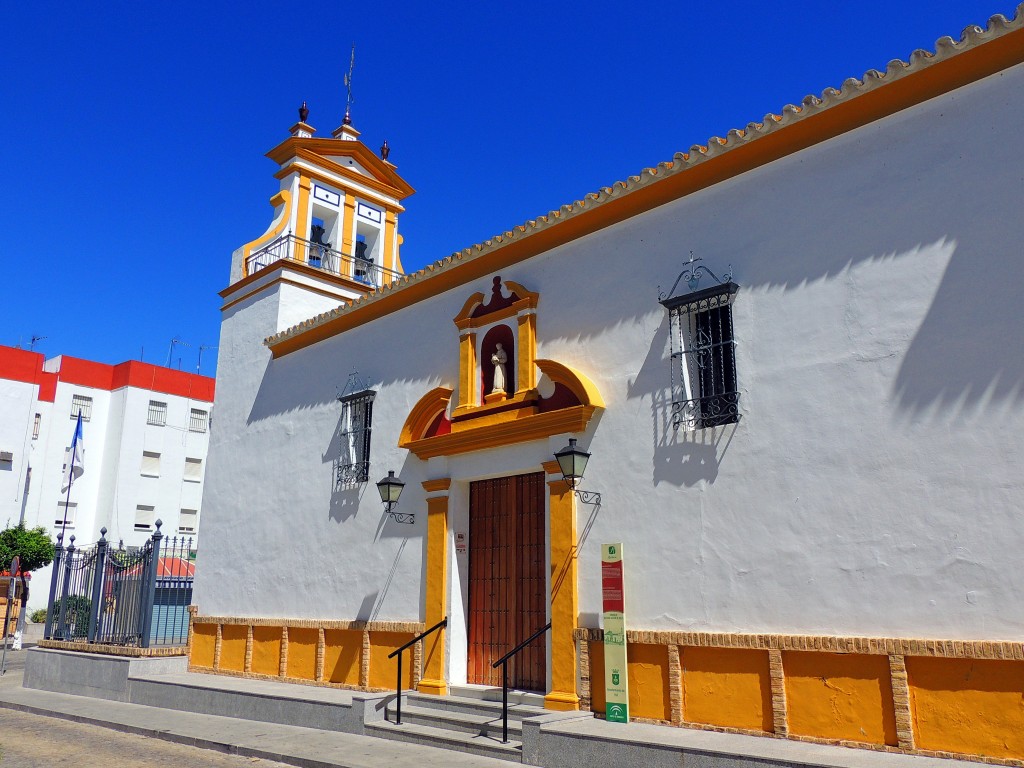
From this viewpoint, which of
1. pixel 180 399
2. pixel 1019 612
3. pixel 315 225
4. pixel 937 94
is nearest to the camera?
pixel 1019 612

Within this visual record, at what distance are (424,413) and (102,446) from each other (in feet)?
94.5

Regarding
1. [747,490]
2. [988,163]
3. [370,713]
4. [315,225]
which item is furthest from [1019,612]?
[315,225]

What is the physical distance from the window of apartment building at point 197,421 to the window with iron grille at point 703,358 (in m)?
31.6

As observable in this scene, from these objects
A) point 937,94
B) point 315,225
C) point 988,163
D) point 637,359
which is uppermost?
point 315,225

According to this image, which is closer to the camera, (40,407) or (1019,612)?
(1019,612)

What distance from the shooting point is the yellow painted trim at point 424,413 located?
10.1 meters

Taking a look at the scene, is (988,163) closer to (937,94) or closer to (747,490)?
(937,94)

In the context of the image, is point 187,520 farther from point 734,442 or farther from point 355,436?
point 734,442

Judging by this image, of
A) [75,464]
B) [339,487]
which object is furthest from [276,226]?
[75,464]

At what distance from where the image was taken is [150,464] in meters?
34.5

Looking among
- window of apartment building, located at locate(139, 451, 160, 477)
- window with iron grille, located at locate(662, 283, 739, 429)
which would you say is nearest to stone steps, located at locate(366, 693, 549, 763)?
window with iron grille, located at locate(662, 283, 739, 429)

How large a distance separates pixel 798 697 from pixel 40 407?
33.0 m

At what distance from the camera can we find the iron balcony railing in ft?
45.6

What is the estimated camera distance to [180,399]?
35875 mm
